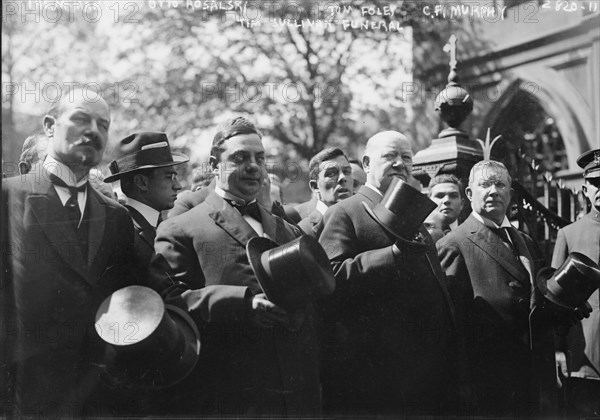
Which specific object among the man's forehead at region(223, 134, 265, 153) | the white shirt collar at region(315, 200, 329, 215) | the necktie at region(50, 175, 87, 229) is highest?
the man's forehead at region(223, 134, 265, 153)

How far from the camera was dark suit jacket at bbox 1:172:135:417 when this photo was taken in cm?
320

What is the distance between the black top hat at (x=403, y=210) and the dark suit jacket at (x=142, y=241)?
1147 millimetres

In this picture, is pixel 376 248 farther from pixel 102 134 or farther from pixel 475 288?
pixel 102 134

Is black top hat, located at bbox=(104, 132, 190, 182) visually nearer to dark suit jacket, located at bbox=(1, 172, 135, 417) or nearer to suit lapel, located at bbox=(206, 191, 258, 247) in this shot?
suit lapel, located at bbox=(206, 191, 258, 247)

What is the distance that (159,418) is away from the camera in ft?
11.1

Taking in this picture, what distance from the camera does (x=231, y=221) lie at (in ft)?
11.4

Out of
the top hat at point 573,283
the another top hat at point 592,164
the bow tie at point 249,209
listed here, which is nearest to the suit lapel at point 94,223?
the bow tie at point 249,209

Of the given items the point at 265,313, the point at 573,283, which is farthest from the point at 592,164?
the point at 265,313

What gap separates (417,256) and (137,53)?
6.27m

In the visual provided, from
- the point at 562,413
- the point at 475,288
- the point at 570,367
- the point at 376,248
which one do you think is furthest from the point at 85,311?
the point at 570,367

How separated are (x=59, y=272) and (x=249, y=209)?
951 mm

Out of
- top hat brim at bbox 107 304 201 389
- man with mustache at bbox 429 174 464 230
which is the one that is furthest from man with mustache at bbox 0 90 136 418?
man with mustache at bbox 429 174 464 230

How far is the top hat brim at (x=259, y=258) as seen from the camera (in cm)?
312

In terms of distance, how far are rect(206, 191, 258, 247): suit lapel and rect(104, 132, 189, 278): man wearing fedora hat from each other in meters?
0.60
